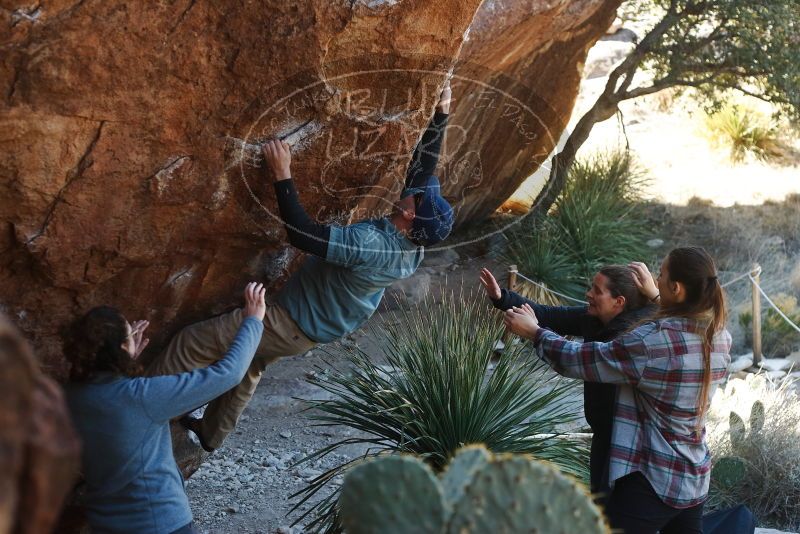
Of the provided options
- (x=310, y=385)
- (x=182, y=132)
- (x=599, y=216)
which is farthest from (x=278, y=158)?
(x=599, y=216)

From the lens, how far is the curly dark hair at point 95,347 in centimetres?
320

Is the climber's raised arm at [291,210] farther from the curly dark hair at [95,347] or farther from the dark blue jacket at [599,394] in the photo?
the dark blue jacket at [599,394]

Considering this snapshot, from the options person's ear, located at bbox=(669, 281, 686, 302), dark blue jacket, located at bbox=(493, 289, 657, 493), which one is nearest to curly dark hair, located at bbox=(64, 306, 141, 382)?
dark blue jacket, located at bbox=(493, 289, 657, 493)

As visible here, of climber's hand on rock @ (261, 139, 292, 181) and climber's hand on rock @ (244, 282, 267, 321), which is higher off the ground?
climber's hand on rock @ (261, 139, 292, 181)

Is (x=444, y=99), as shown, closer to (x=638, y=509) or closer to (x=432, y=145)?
(x=432, y=145)

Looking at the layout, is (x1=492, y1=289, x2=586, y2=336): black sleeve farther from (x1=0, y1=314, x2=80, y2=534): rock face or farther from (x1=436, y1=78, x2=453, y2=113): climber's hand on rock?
(x1=0, y1=314, x2=80, y2=534): rock face

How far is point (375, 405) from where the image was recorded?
4.77 meters

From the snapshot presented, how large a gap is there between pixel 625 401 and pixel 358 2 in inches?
78.0

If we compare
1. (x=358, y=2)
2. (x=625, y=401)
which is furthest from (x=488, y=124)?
(x=625, y=401)

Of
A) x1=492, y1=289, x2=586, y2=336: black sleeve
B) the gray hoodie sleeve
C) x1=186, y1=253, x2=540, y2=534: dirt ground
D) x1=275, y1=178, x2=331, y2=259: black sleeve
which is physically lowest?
x1=186, y1=253, x2=540, y2=534: dirt ground

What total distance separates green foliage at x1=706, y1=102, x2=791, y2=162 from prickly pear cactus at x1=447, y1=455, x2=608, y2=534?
14298 mm

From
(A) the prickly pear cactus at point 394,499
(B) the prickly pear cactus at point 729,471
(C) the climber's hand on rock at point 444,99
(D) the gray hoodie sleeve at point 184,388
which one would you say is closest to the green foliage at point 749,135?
(B) the prickly pear cactus at point 729,471

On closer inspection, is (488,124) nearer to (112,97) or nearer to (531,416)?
(531,416)

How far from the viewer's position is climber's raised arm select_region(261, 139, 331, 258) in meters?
4.08
